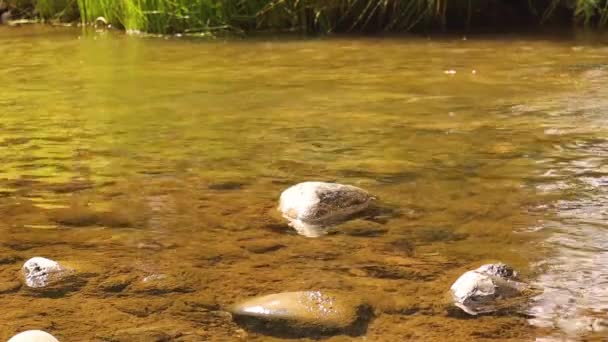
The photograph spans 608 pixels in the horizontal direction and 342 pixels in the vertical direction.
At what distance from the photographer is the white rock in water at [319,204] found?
6.15 feet

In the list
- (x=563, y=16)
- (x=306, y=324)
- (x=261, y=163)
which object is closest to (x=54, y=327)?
(x=306, y=324)

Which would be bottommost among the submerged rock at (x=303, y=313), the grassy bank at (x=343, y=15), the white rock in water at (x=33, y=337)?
the submerged rock at (x=303, y=313)

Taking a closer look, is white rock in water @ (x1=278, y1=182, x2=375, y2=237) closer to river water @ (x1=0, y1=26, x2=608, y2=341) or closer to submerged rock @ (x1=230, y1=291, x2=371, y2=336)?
river water @ (x1=0, y1=26, x2=608, y2=341)

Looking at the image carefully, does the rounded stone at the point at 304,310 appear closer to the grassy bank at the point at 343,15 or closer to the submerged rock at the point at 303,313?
the submerged rock at the point at 303,313

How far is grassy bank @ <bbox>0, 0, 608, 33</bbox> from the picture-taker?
5.87 meters

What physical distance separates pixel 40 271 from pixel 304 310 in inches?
19.0

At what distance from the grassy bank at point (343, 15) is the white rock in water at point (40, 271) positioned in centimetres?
443

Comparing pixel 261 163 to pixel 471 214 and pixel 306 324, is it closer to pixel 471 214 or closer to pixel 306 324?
pixel 471 214

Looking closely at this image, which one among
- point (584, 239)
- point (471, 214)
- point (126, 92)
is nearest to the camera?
point (584, 239)

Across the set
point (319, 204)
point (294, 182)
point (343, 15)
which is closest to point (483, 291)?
point (319, 204)

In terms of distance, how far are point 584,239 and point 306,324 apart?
64 centimetres

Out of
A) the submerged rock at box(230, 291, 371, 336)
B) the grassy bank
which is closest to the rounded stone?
the submerged rock at box(230, 291, 371, 336)

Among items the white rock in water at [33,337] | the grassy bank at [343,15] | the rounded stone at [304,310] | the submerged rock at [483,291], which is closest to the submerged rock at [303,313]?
the rounded stone at [304,310]

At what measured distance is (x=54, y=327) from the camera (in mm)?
1358
